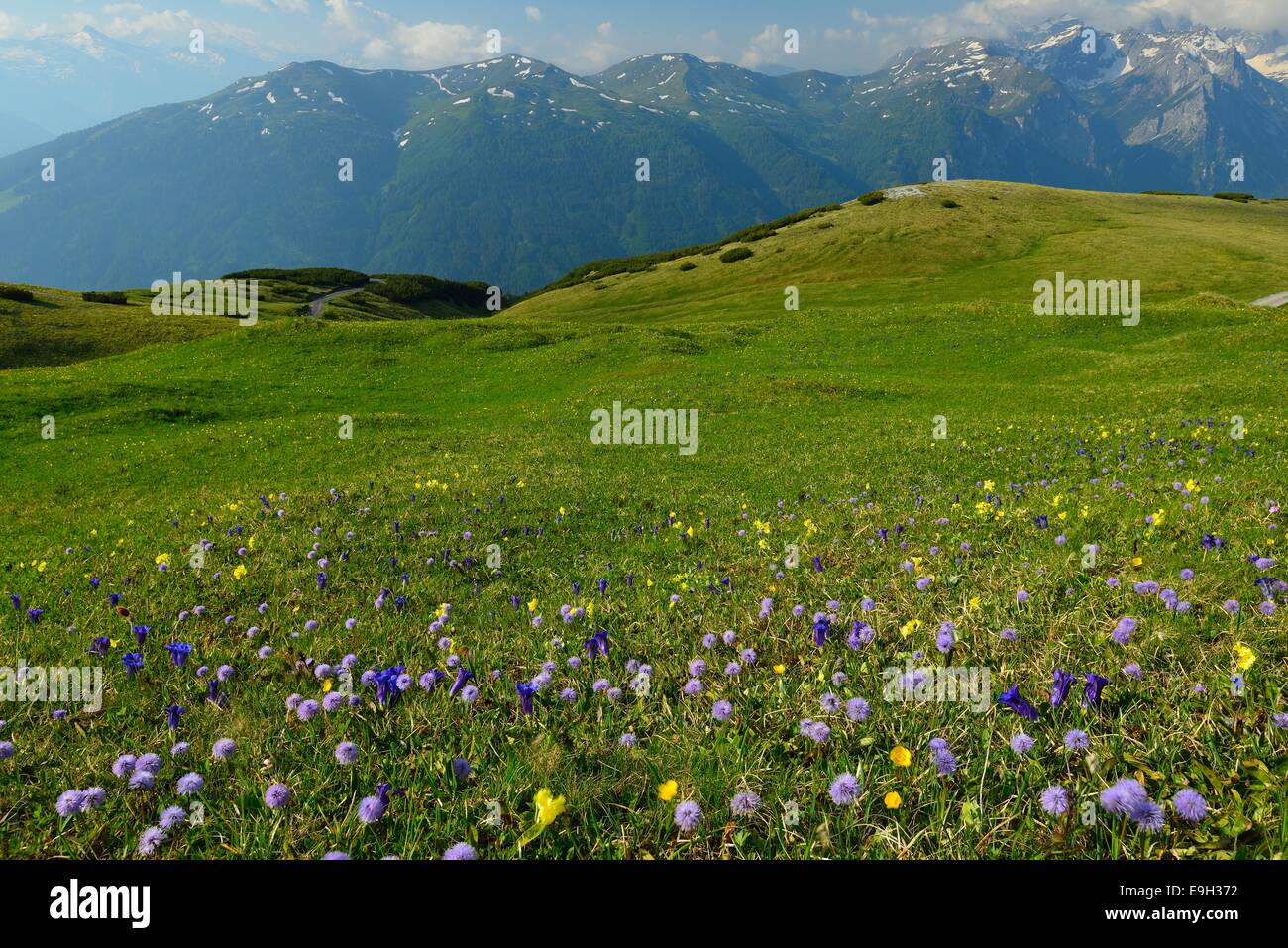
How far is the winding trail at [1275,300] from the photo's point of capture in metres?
56.6

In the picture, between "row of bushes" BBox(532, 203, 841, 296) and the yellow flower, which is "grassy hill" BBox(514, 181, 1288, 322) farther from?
the yellow flower

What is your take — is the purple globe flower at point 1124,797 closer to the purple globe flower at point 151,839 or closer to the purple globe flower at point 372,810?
the purple globe flower at point 372,810

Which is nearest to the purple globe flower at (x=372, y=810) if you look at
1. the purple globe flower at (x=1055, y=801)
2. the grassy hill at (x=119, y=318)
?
the purple globe flower at (x=1055, y=801)

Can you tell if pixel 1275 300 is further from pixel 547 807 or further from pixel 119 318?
pixel 119 318

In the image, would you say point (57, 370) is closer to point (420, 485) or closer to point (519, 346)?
point (519, 346)

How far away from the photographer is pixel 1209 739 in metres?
2.74

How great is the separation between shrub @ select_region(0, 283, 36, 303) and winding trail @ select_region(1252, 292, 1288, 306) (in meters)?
126

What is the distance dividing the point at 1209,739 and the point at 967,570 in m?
2.74

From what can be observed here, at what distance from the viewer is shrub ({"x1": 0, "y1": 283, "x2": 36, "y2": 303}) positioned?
238ft

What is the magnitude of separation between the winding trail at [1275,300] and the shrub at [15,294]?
415ft

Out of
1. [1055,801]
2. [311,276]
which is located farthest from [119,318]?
[1055,801]

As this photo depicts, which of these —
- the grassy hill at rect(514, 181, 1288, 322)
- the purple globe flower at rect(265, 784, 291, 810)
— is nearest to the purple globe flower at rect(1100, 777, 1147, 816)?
the purple globe flower at rect(265, 784, 291, 810)

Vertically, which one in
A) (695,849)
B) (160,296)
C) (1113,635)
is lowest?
(695,849)
